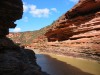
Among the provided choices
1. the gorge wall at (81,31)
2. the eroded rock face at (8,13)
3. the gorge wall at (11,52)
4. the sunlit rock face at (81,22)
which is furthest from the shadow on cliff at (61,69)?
the sunlit rock face at (81,22)

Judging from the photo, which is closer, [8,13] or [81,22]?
[8,13]

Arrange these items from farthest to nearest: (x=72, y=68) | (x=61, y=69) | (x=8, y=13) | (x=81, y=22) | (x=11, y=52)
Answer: (x=81, y=22)
(x=72, y=68)
(x=61, y=69)
(x=8, y=13)
(x=11, y=52)

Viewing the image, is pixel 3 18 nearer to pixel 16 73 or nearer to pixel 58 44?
pixel 16 73

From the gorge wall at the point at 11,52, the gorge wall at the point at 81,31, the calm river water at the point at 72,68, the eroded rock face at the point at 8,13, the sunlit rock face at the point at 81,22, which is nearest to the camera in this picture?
the gorge wall at the point at 11,52

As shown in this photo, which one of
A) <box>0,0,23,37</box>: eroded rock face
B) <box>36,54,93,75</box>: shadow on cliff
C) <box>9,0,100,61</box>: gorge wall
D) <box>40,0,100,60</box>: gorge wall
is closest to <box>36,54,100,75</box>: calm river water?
<box>36,54,93,75</box>: shadow on cliff

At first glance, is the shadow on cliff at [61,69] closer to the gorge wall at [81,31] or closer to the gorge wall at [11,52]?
the gorge wall at [81,31]

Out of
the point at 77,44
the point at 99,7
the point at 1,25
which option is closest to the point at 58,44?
the point at 77,44

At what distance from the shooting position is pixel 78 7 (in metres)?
37.9

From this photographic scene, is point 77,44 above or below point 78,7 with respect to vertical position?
below

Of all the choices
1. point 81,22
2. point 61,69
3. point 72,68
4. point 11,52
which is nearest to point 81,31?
point 81,22

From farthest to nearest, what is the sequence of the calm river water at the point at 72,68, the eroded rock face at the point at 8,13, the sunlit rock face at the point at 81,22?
→ the sunlit rock face at the point at 81,22, the calm river water at the point at 72,68, the eroded rock face at the point at 8,13

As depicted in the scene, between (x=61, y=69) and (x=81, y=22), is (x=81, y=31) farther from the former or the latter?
(x=61, y=69)

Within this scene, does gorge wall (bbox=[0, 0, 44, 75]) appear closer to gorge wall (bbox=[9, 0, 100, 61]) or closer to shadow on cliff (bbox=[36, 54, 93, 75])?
shadow on cliff (bbox=[36, 54, 93, 75])

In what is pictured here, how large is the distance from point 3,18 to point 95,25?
62.3 ft
